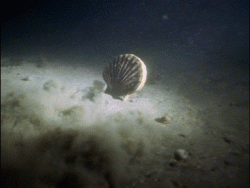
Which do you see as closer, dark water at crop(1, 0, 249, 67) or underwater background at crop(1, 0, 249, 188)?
underwater background at crop(1, 0, 249, 188)

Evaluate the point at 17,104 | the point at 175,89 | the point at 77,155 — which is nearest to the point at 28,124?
the point at 17,104

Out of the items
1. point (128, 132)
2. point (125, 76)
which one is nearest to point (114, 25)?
point (125, 76)

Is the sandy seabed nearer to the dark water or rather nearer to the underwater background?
the underwater background

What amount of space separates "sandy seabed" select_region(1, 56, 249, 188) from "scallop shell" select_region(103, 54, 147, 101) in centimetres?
64

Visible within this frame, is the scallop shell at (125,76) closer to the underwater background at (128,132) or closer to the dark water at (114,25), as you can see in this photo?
the underwater background at (128,132)

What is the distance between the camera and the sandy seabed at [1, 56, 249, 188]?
2092 mm

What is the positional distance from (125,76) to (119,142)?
8.63ft

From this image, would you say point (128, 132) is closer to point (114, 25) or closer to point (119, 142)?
point (119, 142)

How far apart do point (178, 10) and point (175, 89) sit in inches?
622

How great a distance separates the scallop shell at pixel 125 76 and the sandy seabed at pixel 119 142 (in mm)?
636

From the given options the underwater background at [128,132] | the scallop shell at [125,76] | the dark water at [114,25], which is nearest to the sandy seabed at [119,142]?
the underwater background at [128,132]

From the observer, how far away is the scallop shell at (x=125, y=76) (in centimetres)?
470

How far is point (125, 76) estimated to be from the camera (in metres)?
4.77

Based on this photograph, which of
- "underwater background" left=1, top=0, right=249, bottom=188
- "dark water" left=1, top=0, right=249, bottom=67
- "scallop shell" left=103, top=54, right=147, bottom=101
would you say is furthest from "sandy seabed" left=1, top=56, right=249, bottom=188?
"dark water" left=1, top=0, right=249, bottom=67
